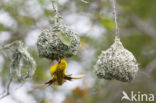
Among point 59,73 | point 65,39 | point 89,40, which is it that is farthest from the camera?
point 89,40

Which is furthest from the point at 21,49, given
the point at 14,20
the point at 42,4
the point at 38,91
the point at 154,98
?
the point at 154,98

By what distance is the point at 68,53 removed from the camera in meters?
2.70

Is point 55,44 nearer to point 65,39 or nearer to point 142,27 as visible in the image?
point 65,39

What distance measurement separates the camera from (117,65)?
2924 mm

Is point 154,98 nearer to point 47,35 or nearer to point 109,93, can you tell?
point 109,93

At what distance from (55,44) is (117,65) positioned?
49cm

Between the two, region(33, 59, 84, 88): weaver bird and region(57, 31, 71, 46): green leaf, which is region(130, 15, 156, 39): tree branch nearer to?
region(33, 59, 84, 88): weaver bird

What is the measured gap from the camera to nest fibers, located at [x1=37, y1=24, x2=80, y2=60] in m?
2.67

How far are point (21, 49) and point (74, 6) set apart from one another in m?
2.07

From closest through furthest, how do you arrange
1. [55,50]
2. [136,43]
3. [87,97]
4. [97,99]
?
[55,50], [87,97], [97,99], [136,43]

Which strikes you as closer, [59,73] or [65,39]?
[65,39]

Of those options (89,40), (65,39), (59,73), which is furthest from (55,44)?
(89,40)

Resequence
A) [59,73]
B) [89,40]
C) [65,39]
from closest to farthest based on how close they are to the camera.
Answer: [65,39] → [59,73] → [89,40]

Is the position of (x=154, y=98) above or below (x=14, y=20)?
below
